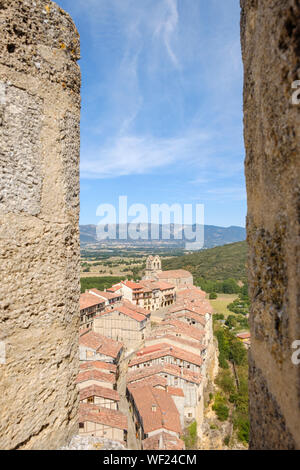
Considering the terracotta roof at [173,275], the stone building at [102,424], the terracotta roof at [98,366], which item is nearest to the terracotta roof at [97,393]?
the stone building at [102,424]

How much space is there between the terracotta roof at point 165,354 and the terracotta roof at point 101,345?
1.74 m

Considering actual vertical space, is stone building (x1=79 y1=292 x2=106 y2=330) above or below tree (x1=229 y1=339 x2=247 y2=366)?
above

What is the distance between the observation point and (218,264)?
83250 mm

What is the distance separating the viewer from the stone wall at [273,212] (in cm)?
125

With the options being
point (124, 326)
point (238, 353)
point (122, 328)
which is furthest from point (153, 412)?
point (238, 353)

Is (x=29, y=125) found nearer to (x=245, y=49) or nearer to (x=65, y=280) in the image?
(x=65, y=280)

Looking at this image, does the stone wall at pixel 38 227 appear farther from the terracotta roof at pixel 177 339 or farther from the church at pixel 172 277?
the church at pixel 172 277

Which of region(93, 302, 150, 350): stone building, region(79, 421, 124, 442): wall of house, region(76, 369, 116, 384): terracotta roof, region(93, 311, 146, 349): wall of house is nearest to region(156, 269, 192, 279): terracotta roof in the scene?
region(93, 302, 150, 350): stone building

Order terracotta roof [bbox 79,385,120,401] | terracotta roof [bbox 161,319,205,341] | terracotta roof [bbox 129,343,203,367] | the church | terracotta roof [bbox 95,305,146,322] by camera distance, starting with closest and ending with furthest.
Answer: terracotta roof [bbox 79,385,120,401], terracotta roof [bbox 129,343,203,367], terracotta roof [bbox 161,319,205,341], terracotta roof [bbox 95,305,146,322], the church

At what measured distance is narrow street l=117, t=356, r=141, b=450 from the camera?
1477cm

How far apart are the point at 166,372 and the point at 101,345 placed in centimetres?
617

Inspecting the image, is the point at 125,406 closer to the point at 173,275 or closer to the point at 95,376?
the point at 95,376

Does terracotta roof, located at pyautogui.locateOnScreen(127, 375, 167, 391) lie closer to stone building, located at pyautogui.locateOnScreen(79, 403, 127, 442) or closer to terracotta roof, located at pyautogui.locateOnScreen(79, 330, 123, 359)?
stone building, located at pyautogui.locateOnScreen(79, 403, 127, 442)

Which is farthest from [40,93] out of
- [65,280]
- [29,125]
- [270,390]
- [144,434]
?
[144,434]
